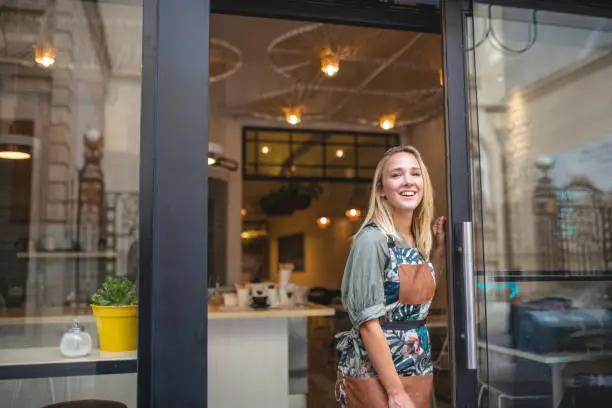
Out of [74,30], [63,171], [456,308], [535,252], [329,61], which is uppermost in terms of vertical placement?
[329,61]

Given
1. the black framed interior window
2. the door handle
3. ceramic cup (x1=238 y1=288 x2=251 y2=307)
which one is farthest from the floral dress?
the black framed interior window

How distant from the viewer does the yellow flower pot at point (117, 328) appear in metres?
2.18

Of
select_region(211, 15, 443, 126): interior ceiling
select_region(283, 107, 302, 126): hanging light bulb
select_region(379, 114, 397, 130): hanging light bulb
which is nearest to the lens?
select_region(211, 15, 443, 126): interior ceiling

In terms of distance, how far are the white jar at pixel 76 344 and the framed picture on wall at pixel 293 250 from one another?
10.2 metres

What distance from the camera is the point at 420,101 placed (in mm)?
7043

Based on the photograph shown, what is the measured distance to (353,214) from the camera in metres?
9.84

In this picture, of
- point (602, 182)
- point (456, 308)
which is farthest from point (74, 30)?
point (602, 182)

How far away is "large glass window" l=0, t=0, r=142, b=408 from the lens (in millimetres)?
2184

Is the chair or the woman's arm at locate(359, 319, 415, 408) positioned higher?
the woman's arm at locate(359, 319, 415, 408)

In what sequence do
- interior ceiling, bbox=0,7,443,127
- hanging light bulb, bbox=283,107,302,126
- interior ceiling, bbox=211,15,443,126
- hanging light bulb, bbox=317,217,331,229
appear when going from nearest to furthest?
1. interior ceiling, bbox=0,7,443,127
2. interior ceiling, bbox=211,15,443,126
3. hanging light bulb, bbox=283,107,302,126
4. hanging light bulb, bbox=317,217,331,229

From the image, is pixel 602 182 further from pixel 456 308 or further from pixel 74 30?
pixel 74 30

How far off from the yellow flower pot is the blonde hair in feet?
3.13

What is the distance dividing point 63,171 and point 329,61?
8.50 ft

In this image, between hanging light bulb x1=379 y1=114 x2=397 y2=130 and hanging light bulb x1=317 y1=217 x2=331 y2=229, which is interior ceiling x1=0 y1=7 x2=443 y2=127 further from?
hanging light bulb x1=317 y1=217 x2=331 y2=229
